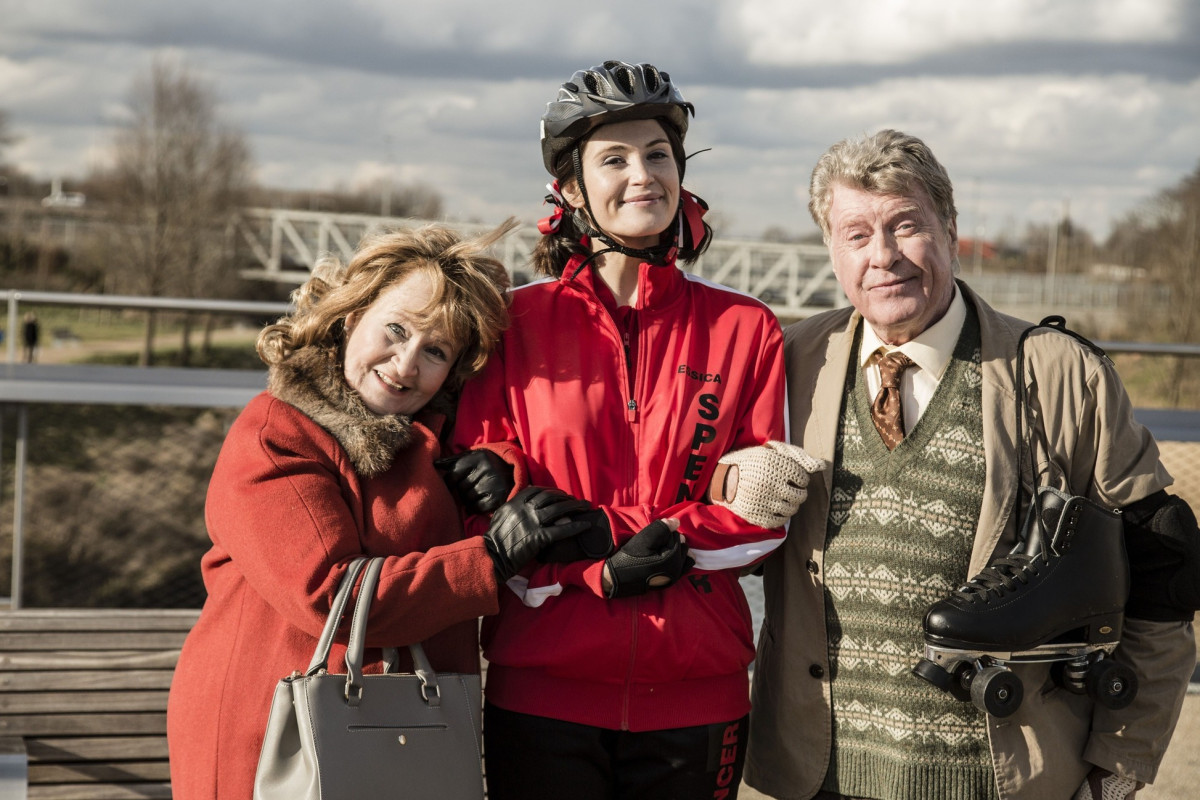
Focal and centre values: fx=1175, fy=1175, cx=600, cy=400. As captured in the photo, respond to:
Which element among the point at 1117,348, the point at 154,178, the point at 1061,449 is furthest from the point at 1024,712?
the point at 154,178

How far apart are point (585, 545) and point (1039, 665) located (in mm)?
952

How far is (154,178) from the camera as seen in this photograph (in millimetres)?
32438

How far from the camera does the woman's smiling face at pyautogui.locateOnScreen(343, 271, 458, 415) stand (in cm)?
238

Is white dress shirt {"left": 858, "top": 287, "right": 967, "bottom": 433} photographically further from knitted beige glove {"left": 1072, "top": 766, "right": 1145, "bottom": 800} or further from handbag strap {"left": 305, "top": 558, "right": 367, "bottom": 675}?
handbag strap {"left": 305, "top": 558, "right": 367, "bottom": 675}

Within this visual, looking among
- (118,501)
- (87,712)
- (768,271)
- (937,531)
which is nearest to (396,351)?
(937,531)

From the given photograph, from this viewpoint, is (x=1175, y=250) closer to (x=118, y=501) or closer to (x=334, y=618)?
(x=118, y=501)

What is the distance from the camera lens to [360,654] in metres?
2.08

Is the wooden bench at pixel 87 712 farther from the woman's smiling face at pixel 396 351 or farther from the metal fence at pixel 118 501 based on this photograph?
the metal fence at pixel 118 501

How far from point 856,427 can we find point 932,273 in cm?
36

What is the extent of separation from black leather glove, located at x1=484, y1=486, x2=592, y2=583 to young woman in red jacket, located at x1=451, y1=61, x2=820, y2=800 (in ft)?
0.20

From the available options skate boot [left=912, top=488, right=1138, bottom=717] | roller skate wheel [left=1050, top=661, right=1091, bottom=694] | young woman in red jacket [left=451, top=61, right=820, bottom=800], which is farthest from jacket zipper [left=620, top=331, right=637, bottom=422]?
roller skate wheel [left=1050, top=661, right=1091, bottom=694]

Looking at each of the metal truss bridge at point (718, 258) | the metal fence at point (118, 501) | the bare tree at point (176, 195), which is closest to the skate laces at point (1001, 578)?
the metal fence at point (118, 501)

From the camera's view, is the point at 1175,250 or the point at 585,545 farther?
the point at 1175,250

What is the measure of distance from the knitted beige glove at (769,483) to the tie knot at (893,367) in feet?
0.85
